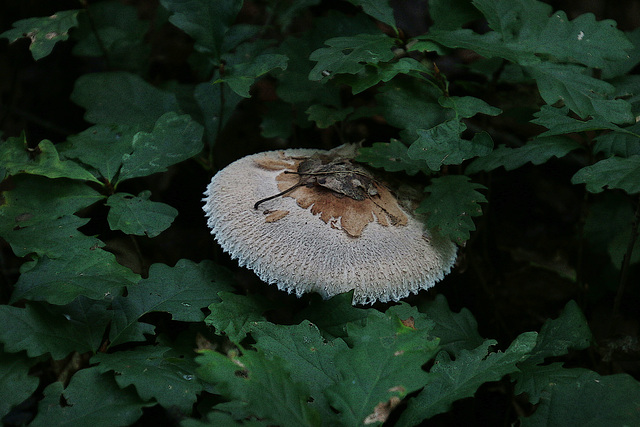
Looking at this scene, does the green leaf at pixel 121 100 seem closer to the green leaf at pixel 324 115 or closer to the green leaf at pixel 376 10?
the green leaf at pixel 324 115

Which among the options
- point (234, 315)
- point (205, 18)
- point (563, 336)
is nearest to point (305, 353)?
point (234, 315)

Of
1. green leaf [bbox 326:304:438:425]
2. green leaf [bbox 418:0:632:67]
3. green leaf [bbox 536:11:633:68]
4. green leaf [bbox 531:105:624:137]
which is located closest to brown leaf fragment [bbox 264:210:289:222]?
green leaf [bbox 326:304:438:425]

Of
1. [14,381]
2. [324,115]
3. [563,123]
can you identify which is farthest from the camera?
[324,115]

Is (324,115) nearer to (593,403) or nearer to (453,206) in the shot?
(453,206)

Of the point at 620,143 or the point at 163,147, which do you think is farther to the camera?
the point at 163,147

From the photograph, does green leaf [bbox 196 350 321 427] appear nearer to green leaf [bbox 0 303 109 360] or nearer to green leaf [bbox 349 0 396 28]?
green leaf [bbox 0 303 109 360]

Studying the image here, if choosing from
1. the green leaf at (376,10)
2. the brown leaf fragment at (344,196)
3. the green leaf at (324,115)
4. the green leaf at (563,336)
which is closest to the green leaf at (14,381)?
the brown leaf fragment at (344,196)

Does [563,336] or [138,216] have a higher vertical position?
[138,216]
